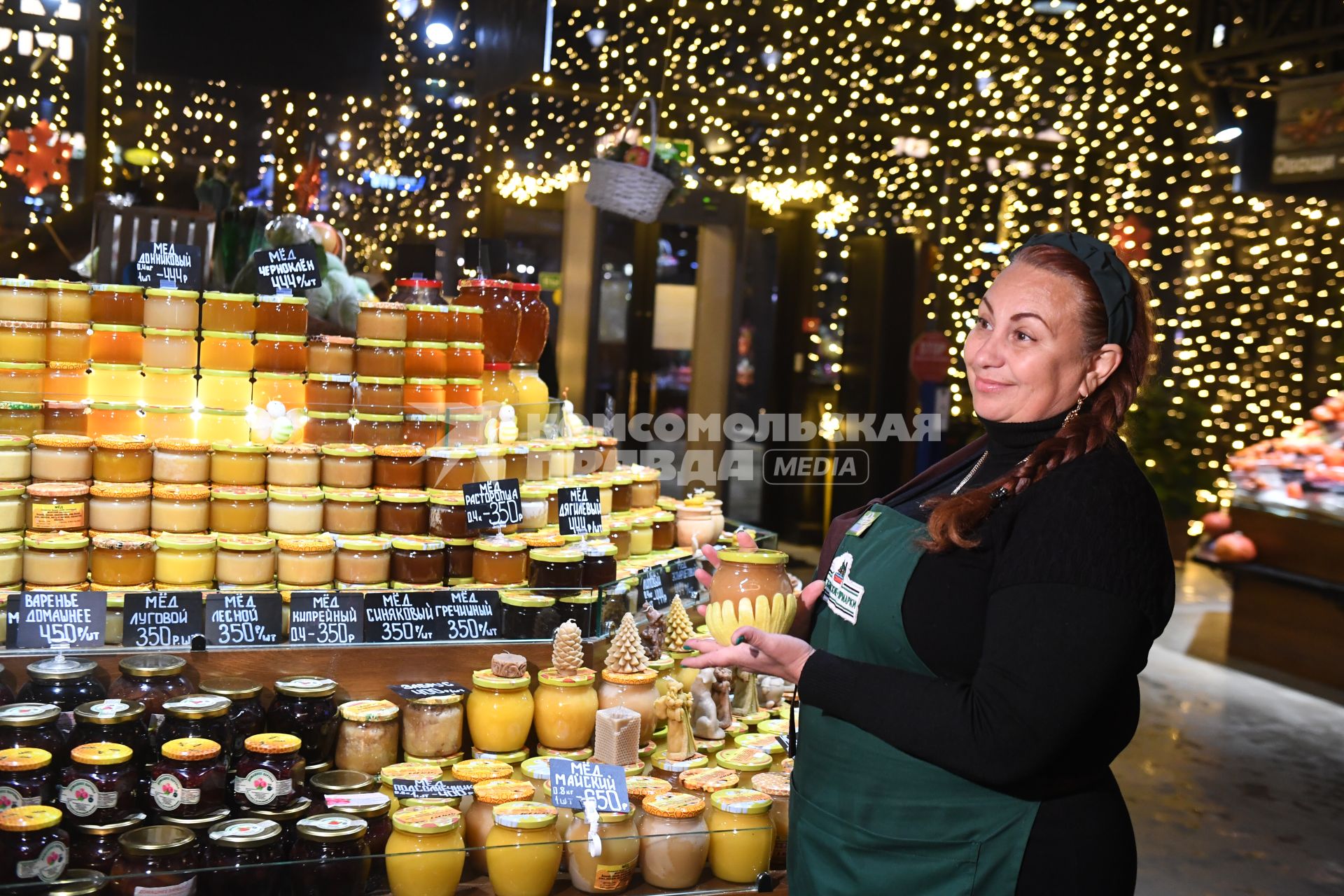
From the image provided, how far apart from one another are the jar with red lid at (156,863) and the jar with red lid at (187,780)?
0.06 m

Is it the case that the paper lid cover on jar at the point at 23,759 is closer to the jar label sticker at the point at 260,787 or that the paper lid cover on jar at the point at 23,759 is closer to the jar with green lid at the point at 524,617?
the jar label sticker at the point at 260,787

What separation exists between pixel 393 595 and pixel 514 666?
29cm

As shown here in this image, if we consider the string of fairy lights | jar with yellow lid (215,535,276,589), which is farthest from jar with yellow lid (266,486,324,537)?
the string of fairy lights

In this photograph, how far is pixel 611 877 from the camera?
6.79 ft

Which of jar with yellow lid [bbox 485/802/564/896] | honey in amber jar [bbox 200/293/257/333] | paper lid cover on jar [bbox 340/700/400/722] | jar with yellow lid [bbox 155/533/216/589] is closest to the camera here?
jar with yellow lid [bbox 485/802/564/896]

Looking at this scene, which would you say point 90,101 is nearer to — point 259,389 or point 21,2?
point 21,2

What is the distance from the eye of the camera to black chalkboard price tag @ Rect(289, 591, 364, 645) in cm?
232

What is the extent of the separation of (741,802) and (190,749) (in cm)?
96

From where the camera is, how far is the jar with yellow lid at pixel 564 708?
7.83ft

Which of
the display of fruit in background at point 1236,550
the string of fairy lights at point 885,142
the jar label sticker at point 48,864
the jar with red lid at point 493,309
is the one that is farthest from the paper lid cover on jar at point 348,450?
the display of fruit in background at point 1236,550

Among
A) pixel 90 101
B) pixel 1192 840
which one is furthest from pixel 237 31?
pixel 1192 840

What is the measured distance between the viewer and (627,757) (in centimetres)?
237

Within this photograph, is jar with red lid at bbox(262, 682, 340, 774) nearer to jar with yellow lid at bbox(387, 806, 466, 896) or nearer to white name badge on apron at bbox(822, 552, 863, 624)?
jar with yellow lid at bbox(387, 806, 466, 896)

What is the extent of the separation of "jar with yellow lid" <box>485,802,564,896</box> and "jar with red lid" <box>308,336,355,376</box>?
4.23 feet
